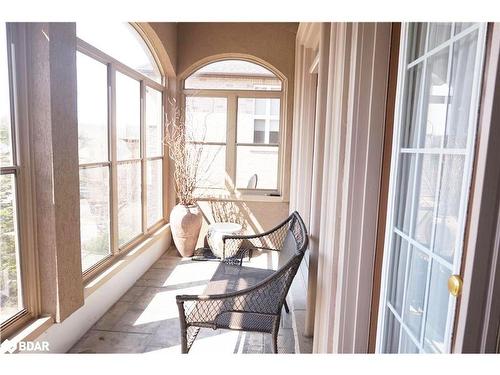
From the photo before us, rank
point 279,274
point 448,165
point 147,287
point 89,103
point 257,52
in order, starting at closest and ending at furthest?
point 448,165 → point 279,274 → point 89,103 → point 147,287 → point 257,52

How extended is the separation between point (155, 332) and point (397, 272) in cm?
194

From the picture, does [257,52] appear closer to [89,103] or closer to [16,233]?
[89,103]

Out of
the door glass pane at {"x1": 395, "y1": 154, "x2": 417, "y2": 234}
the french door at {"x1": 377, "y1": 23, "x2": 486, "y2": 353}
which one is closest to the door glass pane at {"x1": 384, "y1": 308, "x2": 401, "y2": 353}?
the french door at {"x1": 377, "y1": 23, "x2": 486, "y2": 353}

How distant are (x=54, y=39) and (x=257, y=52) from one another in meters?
2.78

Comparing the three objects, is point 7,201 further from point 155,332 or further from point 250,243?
point 250,243

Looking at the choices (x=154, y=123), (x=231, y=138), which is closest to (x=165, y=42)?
(x=154, y=123)

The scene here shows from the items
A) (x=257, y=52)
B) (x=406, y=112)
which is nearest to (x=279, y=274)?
(x=406, y=112)

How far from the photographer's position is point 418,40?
3.70 ft

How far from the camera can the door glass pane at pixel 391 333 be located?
3.98 ft

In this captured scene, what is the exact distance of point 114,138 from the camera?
9.32 feet

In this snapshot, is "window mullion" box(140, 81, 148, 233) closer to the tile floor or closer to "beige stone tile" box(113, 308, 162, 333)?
the tile floor

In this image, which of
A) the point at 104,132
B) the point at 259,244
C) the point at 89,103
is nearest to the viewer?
the point at 89,103

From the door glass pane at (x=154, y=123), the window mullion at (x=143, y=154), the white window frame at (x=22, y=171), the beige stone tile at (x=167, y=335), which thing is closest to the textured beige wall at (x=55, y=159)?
the white window frame at (x=22, y=171)

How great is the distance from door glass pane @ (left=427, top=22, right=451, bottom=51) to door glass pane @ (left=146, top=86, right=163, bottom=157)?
3257 mm
